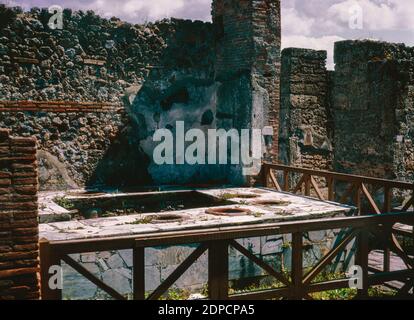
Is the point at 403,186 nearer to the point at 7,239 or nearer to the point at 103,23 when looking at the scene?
the point at 7,239

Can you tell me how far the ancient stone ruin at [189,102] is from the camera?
7809 millimetres

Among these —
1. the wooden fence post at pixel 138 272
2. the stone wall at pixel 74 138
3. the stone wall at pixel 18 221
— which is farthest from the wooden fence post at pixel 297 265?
the stone wall at pixel 74 138

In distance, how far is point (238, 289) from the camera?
623cm

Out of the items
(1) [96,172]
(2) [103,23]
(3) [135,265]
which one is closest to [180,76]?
(2) [103,23]

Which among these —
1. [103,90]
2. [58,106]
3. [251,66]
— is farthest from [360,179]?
[58,106]

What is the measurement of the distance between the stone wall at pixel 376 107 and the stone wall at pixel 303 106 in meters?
0.46

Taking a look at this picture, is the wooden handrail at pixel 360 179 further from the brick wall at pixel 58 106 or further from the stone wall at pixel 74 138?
the brick wall at pixel 58 106

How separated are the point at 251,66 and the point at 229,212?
340cm

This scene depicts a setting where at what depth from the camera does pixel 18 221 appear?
10.8ft

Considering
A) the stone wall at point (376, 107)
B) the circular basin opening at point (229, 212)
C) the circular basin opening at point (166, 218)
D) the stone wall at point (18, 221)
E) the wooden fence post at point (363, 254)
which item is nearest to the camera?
the stone wall at point (18, 221)

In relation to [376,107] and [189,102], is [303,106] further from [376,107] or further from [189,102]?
[189,102]

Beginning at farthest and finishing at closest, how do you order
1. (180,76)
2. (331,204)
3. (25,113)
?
(180,76) < (25,113) < (331,204)

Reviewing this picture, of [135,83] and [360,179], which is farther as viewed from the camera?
[135,83]
